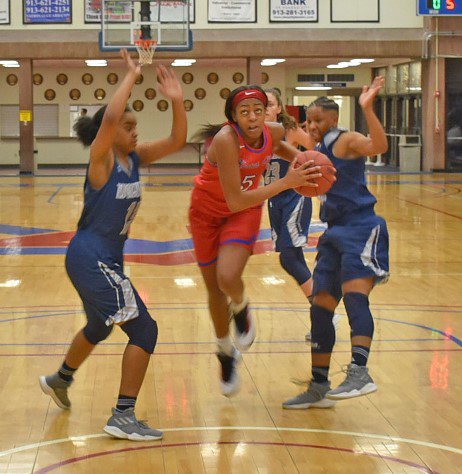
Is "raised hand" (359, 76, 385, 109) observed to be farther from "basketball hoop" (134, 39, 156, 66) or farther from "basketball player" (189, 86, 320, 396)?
"basketball hoop" (134, 39, 156, 66)

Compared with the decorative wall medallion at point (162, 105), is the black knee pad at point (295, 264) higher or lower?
lower

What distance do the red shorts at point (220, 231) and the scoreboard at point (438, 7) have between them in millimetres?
17731

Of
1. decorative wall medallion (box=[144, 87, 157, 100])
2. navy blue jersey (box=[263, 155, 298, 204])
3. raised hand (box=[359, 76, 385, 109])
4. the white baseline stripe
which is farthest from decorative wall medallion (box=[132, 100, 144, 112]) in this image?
the white baseline stripe

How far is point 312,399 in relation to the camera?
4926 mm

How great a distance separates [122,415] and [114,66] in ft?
82.8

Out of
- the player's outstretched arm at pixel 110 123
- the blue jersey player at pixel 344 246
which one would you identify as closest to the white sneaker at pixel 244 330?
the blue jersey player at pixel 344 246

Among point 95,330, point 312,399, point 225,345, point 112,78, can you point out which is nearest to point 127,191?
point 95,330

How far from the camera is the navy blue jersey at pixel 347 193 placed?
4957 mm

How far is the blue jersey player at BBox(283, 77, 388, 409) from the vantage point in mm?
4836

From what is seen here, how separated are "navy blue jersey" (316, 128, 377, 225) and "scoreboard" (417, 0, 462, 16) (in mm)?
17731

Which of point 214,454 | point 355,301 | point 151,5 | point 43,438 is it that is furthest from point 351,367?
point 151,5

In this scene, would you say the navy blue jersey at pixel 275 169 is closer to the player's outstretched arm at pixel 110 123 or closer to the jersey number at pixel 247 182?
the jersey number at pixel 247 182

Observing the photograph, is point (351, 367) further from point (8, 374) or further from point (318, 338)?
point (8, 374)

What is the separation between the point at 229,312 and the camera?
17.6 ft
